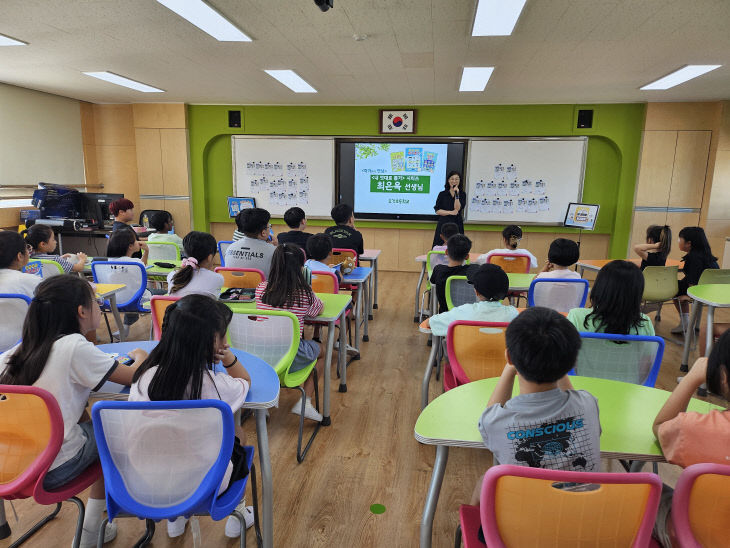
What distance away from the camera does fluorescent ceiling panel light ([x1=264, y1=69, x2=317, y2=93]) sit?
5508 millimetres

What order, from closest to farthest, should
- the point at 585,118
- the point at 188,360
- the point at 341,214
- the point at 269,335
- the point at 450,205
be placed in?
the point at 188,360 → the point at 269,335 → the point at 341,214 → the point at 450,205 → the point at 585,118

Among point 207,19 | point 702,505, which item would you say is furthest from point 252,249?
point 702,505

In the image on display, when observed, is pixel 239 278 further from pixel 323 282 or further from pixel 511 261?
pixel 511 261

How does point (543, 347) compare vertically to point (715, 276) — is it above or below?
above

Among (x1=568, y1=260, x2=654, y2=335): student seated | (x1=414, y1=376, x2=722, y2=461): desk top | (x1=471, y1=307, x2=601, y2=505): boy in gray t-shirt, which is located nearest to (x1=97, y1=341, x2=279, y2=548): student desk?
(x1=414, y1=376, x2=722, y2=461): desk top

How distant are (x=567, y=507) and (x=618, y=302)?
1332 mm

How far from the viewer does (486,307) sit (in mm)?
2377

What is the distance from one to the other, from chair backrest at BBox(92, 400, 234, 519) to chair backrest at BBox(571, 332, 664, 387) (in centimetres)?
145

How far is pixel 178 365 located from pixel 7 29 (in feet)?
14.4

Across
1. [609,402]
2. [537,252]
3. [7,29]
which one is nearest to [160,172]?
[7,29]

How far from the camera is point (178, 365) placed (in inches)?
56.2

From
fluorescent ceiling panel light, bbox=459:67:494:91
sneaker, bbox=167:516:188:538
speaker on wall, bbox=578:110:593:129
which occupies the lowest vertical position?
sneaker, bbox=167:516:188:538

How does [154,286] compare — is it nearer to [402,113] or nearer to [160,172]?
[160,172]

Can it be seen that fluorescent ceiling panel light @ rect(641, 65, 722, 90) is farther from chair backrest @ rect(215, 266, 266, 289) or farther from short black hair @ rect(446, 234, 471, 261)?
chair backrest @ rect(215, 266, 266, 289)
